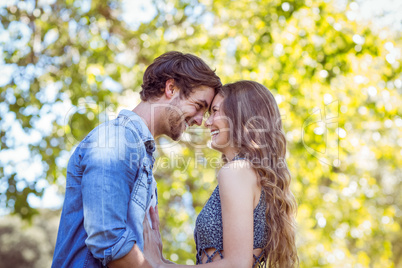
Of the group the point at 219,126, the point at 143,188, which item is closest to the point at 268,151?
the point at 219,126

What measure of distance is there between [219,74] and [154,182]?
3.37m

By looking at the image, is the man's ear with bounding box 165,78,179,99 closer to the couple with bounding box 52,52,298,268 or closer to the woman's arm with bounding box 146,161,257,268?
the couple with bounding box 52,52,298,268

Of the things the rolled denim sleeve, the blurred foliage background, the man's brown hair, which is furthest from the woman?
the blurred foliage background

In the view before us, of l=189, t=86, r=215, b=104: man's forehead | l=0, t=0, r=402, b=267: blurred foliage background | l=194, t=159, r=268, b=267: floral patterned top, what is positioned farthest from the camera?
l=0, t=0, r=402, b=267: blurred foliage background

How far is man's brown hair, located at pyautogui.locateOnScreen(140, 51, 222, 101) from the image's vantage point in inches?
104

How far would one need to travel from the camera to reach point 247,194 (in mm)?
2156

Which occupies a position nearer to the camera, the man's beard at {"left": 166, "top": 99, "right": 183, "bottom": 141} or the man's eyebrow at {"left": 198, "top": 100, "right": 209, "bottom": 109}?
the man's beard at {"left": 166, "top": 99, "right": 183, "bottom": 141}

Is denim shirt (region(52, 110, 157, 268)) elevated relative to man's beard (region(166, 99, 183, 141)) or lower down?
lower down

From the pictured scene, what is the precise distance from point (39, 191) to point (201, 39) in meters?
3.02

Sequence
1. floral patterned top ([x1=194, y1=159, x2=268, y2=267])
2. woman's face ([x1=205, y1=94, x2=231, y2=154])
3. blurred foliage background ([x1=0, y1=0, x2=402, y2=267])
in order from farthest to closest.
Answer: blurred foliage background ([x1=0, y1=0, x2=402, y2=267]) < woman's face ([x1=205, y1=94, x2=231, y2=154]) < floral patterned top ([x1=194, y1=159, x2=268, y2=267])

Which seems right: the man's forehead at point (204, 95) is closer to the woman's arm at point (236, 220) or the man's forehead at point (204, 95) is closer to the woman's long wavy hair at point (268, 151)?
the woman's long wavy hair at point (268, 151)

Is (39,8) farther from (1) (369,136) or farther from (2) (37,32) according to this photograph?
(1) (369,136)

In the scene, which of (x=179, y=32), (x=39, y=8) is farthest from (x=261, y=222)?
(x=39, y=8)

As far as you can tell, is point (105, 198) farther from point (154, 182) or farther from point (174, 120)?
point (174, 120)
